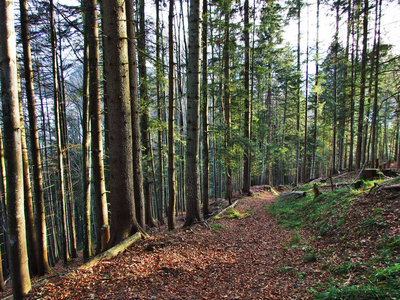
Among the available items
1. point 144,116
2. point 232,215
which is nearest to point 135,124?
point 144,116

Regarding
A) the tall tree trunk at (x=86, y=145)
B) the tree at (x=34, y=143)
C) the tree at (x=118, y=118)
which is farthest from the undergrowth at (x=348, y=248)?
the tree at (x=34, y=143)

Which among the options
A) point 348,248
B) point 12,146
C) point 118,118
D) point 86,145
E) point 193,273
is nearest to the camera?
point 12,146

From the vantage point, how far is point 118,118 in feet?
15.8

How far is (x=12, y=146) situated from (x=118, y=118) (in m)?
2.01

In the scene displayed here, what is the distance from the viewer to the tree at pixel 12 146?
3111 millimetres

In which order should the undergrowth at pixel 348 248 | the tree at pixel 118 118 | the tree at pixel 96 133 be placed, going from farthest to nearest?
the tree at pixel 96 133
the tree at pixel 118 118
the undergrowth at pixel 348 248

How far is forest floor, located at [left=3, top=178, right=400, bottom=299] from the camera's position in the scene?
307cm

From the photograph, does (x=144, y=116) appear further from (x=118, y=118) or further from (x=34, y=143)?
(x=118, y=118)

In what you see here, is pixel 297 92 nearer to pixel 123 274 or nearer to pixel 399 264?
pixel 399 264

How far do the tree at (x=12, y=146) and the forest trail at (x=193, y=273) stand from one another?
50 centimetres

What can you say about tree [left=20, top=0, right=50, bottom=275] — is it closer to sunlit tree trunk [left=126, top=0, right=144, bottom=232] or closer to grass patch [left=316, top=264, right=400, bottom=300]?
sunlit tree trunk [left=126, top=0, right=144, bottom=232]

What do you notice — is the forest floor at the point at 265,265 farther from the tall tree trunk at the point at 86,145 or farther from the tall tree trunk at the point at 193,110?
the tall tree trunk at the point at 86,145

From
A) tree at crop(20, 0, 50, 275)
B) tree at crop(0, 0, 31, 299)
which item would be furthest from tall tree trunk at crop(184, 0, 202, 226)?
tree at crop(20, 0, 50, 275)

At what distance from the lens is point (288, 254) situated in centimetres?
505
